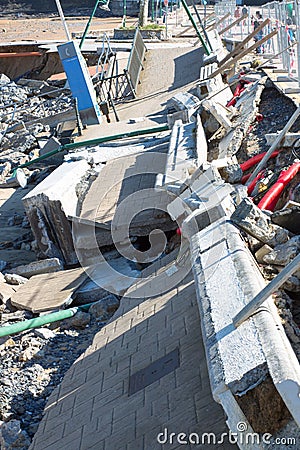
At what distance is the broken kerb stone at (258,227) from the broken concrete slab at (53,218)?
425 cm

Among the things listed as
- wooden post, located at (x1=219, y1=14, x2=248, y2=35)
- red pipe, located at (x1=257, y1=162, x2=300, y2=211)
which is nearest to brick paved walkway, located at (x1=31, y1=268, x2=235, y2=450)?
red pipe, located at (x1=257, y1=162, x2=300, y2=211)

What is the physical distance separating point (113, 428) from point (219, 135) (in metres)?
6.49

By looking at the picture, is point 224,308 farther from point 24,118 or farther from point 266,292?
point 24,118

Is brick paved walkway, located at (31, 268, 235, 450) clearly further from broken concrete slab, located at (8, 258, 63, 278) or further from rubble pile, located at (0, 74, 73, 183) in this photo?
rubble pile, located at (0, 74, 73, 183)

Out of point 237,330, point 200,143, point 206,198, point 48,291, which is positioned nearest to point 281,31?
point 200,143

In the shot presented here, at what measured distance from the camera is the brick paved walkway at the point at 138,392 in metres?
4.62

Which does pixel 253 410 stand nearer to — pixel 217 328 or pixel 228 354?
pixel 228 354

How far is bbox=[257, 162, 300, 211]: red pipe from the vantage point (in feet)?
21.7

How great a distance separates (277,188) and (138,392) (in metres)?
2.54

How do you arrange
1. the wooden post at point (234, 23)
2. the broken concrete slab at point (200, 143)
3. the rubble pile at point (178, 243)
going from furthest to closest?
1. the wooden post at point (234, 23)
2. the broken concrete slab at point (200, 143)
3. the rubble pile at point (178, 243)

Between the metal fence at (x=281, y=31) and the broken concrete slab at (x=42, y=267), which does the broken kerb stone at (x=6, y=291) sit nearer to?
the broken concrete slab at (x=42, y=267)

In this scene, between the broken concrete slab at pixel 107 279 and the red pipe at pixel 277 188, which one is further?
the broken concrete slab at pixel 107 279

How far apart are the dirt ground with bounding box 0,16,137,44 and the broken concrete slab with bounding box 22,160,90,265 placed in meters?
24.2

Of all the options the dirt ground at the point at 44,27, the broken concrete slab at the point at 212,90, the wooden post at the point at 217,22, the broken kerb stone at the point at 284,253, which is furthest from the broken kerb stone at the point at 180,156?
the dirt ground at the point at 44,27
